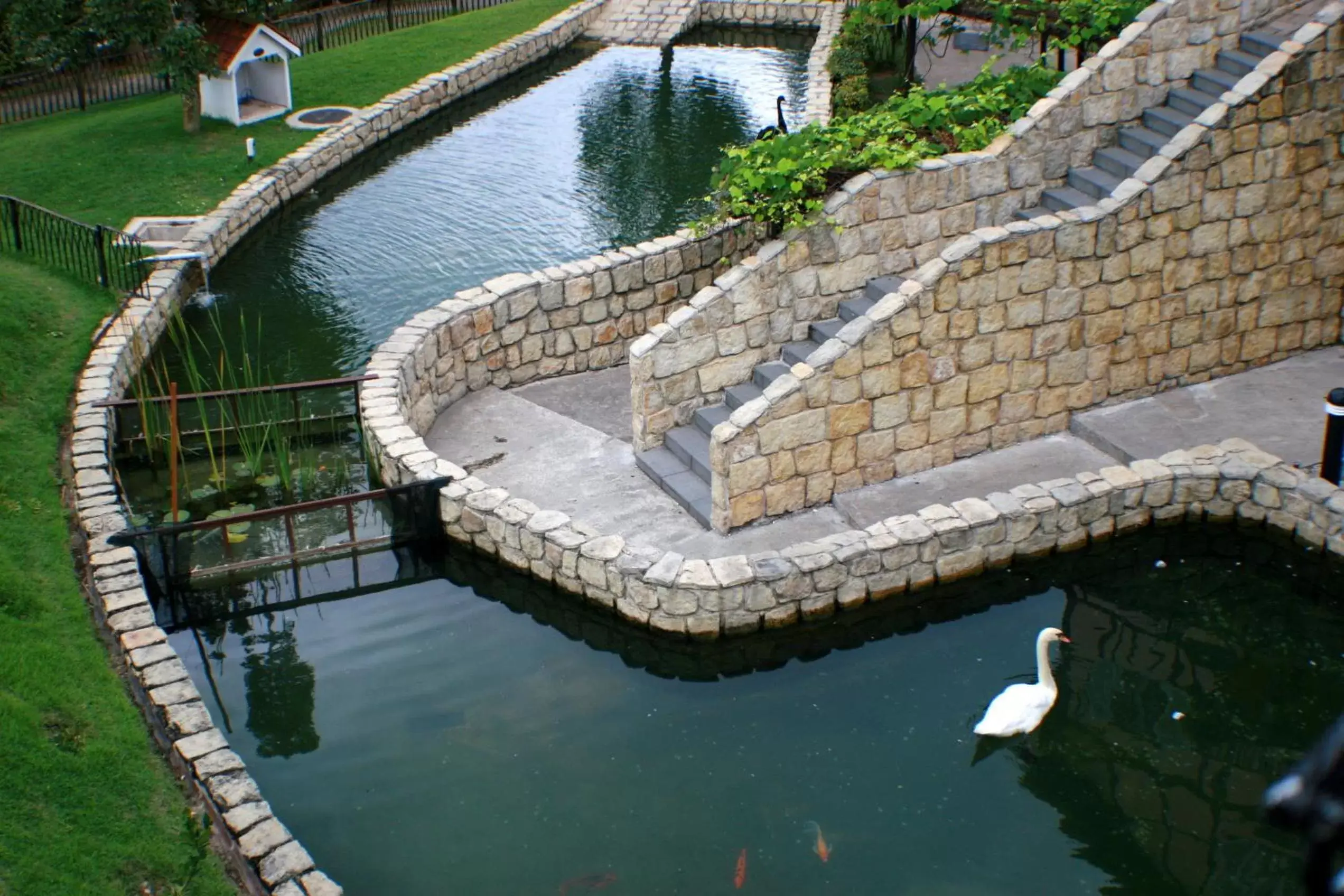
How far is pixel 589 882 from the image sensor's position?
8.59 meters

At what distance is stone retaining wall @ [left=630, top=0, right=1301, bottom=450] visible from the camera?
41.2ft

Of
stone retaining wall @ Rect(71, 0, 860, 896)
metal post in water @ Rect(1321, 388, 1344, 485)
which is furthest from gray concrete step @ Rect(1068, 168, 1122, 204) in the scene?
stone retaining wall @ Rect(71, 0, 860, 896)

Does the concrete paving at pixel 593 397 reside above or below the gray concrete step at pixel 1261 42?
below

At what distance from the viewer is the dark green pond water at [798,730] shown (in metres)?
8.77

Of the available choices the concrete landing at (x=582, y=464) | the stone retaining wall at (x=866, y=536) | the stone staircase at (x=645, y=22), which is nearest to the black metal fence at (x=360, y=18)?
the stone staircase at (x=645, y=22)

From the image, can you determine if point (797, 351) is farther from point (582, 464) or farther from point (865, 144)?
point (582, 464)

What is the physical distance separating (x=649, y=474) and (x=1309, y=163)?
664 centimetres

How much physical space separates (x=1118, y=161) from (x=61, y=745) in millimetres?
10181

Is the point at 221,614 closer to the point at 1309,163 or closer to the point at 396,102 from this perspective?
the point at 1309,163

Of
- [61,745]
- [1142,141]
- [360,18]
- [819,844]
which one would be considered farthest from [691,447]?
[360,18]

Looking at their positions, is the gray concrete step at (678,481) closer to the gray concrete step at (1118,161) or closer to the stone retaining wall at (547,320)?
the stone retaining wall at (547,320)

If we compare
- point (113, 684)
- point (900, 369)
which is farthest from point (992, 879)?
point (113, 684)

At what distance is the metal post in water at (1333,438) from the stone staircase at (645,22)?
2070 centimetres

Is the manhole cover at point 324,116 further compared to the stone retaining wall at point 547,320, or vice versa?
the manhole cover at point 324,116
